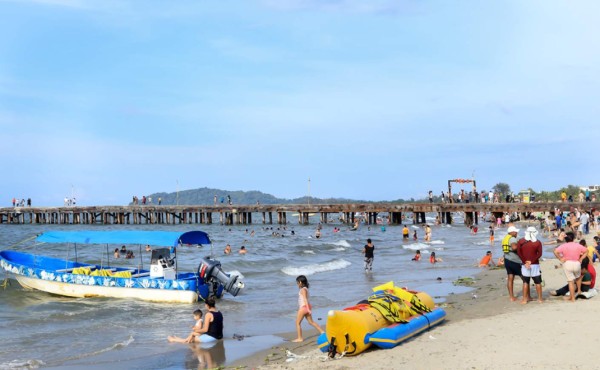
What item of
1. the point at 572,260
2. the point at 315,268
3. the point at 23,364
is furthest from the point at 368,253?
the point at 23,364

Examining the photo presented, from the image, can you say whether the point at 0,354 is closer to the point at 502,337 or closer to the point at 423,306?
the point at 423,306

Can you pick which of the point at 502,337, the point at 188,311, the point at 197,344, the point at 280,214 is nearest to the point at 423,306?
the point at 502,337

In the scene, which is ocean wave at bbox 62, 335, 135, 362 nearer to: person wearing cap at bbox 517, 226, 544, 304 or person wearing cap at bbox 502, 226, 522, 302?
person wearing cap at bbox 502, 226, 522, 302

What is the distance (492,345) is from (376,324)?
1.73m

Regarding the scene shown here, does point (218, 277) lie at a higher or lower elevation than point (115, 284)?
higher

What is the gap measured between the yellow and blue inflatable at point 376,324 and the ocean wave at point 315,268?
1577 centimetres

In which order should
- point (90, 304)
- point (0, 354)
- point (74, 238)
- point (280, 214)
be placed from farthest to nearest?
point (280, 214) < point (74, 238) < point (90, 304) < point (0, 354)

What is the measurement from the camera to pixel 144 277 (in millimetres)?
18953

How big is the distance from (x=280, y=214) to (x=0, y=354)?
57.6m

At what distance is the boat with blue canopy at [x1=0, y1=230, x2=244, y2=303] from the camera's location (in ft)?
58.1

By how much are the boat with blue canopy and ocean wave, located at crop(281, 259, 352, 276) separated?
7729 millimetres

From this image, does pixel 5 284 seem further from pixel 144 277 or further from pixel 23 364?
pixel 23 364

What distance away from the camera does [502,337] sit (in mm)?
9648

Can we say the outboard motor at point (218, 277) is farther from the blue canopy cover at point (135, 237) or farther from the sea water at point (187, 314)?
the blue canopy cover at point (135, 237)
